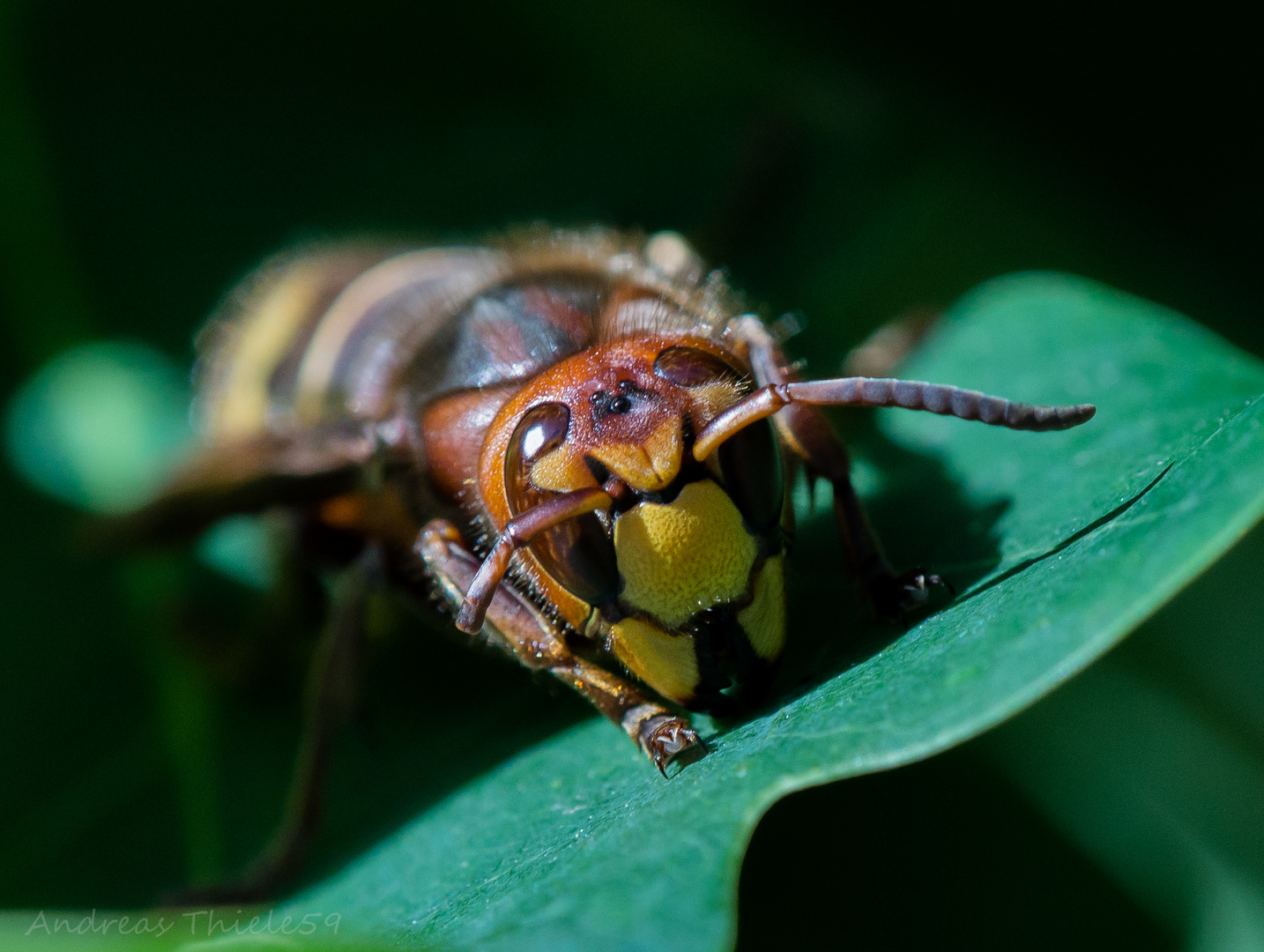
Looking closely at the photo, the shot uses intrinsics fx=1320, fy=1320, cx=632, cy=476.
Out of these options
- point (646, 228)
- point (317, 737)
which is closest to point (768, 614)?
point (317, 737)

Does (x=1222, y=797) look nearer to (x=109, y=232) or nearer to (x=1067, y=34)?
(x=1067, y=34)

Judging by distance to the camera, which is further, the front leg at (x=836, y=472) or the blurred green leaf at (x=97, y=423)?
the blurred green leaf at (x=97, y=423)

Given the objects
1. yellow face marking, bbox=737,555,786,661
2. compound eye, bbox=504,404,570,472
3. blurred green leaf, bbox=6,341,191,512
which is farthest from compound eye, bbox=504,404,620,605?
blurred green leaf, bbox=6,341,191,512

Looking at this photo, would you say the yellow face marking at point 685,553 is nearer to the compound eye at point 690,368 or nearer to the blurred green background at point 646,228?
the compound eye at point 690,368

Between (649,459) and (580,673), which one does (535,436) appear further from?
(580,673)

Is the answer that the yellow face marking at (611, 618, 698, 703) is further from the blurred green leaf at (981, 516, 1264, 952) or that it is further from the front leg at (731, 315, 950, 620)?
the blurred green leaf at (981, 516, 1264, 952)

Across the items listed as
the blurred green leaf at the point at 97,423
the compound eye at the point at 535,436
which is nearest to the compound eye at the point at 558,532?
the compound eye at the point at 535,436
